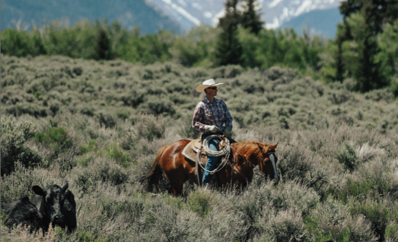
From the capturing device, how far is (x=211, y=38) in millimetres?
54844

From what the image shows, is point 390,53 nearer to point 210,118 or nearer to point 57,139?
point 210,118

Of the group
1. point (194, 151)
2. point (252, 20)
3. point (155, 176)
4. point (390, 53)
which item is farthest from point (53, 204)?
point (252, 20)

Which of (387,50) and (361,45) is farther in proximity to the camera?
(387,50)

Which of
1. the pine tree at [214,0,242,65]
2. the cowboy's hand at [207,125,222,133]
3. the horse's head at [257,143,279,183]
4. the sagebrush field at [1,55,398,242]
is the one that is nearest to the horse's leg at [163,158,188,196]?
the sagebrush field at [1,55,398,242]

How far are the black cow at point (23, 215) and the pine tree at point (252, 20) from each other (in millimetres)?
50220

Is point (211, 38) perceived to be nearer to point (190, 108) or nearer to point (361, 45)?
point (361, 45)

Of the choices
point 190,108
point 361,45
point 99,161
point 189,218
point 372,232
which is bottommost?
point 372,232

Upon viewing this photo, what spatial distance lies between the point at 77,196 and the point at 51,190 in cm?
101

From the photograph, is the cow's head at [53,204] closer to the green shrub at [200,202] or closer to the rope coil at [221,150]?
the green shrub at [200,202]

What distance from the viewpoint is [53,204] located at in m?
3.83

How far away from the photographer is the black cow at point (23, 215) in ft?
11.8

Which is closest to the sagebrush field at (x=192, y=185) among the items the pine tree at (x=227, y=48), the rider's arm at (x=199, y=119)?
the rider's arm at (x=199, y=119)

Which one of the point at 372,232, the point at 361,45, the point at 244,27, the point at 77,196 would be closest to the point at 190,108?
the point at 77,196

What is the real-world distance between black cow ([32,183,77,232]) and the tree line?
25.6m
